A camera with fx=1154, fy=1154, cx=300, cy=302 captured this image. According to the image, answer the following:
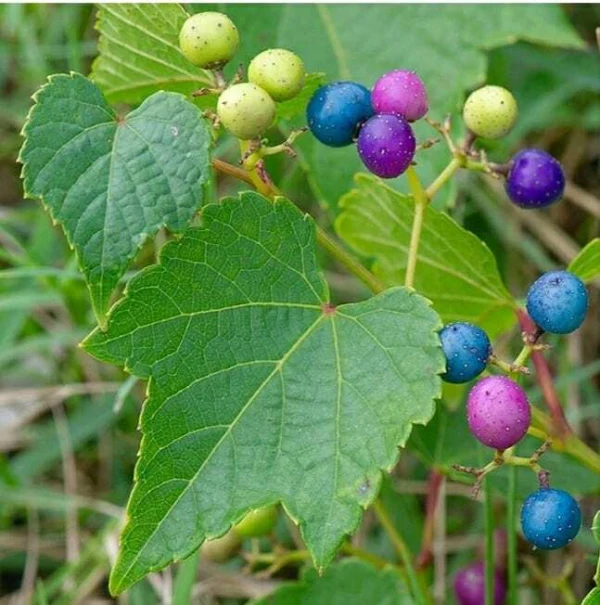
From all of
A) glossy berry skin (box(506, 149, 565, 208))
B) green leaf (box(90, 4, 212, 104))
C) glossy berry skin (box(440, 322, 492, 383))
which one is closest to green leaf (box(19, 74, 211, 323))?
green leaf (box(90, 4, 212, 104))

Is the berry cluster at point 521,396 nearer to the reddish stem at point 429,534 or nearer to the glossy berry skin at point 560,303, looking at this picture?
the glossy berry skin at point 560,303

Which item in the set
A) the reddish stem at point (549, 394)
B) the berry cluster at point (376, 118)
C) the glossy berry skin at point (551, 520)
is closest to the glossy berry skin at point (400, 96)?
the berry cluster at point (376, 118)

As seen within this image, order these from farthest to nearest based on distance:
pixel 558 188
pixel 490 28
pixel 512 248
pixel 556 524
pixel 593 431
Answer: pixel 512 248 < pixel 593 431 < pixel 490 28 < pixel 558 188 < pixel 556 524

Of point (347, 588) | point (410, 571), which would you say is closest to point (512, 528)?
point (410, 571)

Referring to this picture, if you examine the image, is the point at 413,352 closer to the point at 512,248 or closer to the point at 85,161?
the point at 85,161

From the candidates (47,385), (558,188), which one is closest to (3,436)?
(47,385)
